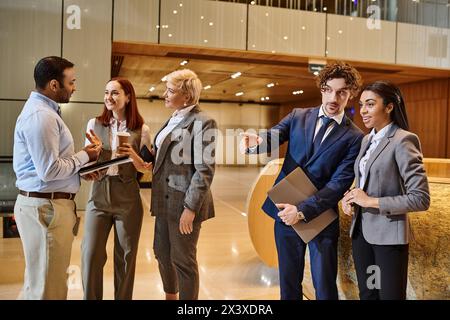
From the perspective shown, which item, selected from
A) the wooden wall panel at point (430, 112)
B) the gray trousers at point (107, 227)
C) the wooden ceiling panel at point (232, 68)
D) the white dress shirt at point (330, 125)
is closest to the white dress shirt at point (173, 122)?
the gray trousers at point (107, 227)

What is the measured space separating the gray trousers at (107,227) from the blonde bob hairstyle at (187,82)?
64cm

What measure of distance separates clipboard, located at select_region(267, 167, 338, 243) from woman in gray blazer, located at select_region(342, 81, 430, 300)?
13 centimetres

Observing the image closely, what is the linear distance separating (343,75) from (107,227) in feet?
5.20

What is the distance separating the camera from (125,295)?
263cm

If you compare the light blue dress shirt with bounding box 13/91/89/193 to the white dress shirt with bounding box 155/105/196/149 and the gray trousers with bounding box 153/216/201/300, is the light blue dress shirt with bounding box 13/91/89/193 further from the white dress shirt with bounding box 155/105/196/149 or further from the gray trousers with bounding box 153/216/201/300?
the gray trousers with bounding box 153/216/201/300

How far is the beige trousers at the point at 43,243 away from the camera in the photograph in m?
2.03

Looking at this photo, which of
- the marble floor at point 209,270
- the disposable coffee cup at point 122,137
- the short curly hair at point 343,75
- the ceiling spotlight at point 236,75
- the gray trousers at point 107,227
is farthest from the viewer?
the ceiling spotlight at point 236,75

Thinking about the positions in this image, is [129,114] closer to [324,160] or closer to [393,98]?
[324,160]

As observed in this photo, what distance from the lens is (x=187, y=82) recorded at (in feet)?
8.03

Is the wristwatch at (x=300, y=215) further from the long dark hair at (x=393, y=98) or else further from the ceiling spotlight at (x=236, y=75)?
the ceiling spotlight at (x=236, y=75)

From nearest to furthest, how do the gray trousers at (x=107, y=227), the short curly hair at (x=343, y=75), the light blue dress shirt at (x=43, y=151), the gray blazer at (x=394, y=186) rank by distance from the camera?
the gray blazer at (x=394, y=186) → the light blue dress shirt at (x=43, y=151) → the short curly hair at (x=343, y=75) → the gray trousers at (x=107, y=227)

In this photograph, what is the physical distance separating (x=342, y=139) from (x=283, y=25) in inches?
294

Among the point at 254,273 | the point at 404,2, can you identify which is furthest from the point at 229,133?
the point at 254,273
